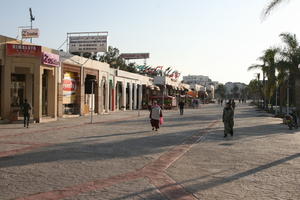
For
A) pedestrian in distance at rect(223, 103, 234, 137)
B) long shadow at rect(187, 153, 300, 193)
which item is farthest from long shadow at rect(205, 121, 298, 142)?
long shadow at rect(187, 153, 300, 193)

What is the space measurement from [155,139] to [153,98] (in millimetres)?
38537

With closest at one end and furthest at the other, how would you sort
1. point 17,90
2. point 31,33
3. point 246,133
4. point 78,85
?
point 246,133 → point 17,90 → point 31,33 → point 78,85

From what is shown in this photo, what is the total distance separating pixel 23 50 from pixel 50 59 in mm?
2238

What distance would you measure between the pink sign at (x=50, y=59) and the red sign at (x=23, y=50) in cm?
58

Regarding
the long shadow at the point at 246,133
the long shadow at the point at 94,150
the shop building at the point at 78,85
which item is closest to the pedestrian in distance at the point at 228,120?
the long shadow at the point at 246,133

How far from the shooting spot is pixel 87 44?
34.4 metres

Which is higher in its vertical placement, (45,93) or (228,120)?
(45,93)

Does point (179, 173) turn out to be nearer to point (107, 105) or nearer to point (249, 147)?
point (249, 147)

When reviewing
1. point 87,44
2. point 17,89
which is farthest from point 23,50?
point 87,44

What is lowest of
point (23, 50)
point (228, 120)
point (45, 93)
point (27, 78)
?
point (228, 120)

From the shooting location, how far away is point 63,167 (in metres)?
8.40

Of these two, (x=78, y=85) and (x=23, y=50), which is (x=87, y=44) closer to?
(x=78, y=85)

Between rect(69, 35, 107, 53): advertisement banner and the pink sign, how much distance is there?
913 cm

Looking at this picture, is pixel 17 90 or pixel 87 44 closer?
pixel 17 90
